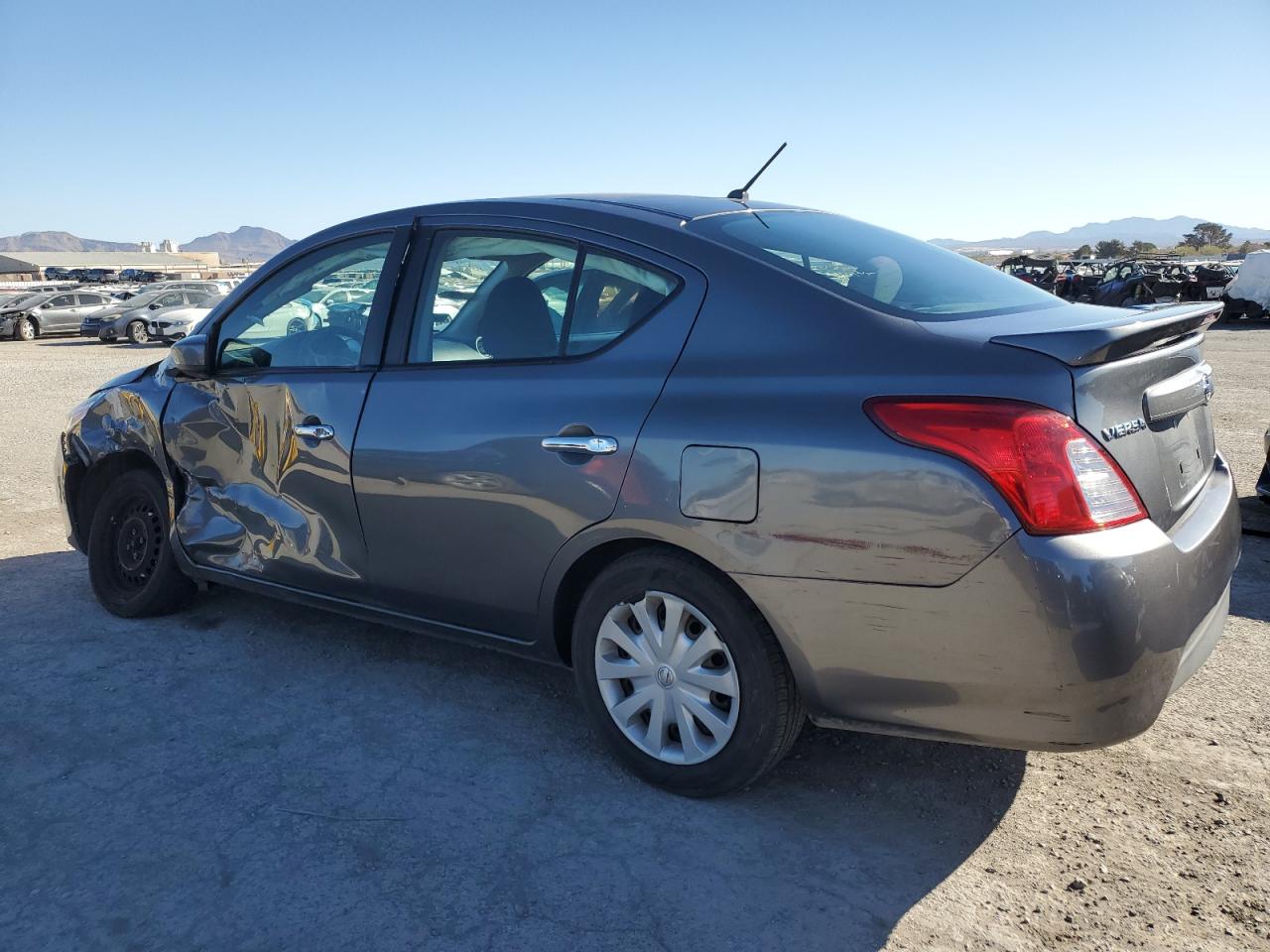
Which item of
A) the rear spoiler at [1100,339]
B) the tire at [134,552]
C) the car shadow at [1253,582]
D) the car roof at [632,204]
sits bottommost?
the car shadow at [1253,582]

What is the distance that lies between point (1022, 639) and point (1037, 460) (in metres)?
0.41

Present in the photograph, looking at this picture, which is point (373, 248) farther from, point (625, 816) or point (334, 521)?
point (625, 816)

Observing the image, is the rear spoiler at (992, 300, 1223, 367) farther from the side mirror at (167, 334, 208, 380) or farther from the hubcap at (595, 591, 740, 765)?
the side mirror at (167, 334, 208, 380)

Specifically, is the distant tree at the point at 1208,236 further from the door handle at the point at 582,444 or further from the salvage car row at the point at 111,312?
the door handle at the point at 582,444

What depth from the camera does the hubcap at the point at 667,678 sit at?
9.08 ft

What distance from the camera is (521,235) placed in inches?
129

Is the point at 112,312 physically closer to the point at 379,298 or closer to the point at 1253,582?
the point at 379,298

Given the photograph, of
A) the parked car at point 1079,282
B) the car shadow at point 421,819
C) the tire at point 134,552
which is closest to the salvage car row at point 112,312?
the tire at point 134,552

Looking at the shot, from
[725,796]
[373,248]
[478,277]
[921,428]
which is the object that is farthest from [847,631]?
[373,248]

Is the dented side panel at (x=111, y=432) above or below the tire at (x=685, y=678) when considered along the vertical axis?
above

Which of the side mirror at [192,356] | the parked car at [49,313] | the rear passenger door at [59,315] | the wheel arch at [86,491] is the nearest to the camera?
the side mirror at [192,356]

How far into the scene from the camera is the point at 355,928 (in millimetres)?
2379

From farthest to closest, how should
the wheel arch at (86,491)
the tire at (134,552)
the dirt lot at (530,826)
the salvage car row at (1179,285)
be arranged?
the salvage car row at (1179,285) → the wheel arch at (86,491) → the tire at (134,552) → the dirt lot at (530,826)

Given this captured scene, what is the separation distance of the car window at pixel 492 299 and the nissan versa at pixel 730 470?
0.01m
